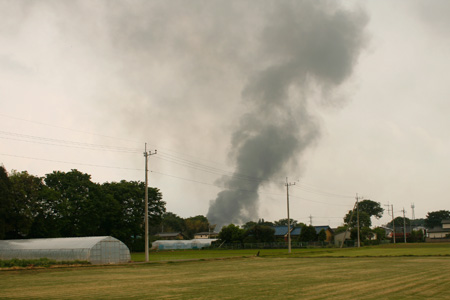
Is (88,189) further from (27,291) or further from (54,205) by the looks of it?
(27,291)

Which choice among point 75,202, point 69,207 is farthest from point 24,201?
point 75,202

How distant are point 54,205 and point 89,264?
106ft

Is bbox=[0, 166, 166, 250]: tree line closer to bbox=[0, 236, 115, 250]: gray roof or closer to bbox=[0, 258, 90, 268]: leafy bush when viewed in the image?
bbox=[0, 236, 115, 250]: gray roof

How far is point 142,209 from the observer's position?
102 m

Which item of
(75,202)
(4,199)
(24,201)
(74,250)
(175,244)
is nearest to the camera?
(74,250)

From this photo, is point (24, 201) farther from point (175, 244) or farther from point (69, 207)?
point (175, 244)

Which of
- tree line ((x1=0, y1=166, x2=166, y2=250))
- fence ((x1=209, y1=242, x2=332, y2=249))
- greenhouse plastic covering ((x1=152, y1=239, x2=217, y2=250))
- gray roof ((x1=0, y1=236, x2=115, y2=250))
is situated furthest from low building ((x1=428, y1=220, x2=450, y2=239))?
gray roof ((x1=0, y1=236, x2=115, y2=250))

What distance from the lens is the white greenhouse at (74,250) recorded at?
53.8 metres

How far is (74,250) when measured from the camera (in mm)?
53781

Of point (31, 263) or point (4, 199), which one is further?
point (4, 199)

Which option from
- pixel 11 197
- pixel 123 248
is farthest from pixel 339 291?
pixel 11 197

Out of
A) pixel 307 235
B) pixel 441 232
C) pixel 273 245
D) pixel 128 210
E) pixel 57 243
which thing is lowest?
pixel 273 245

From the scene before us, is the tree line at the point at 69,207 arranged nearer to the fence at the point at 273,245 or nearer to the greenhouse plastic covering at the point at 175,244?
the fence at the point at 273,245

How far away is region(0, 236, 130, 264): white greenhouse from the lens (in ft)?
176
